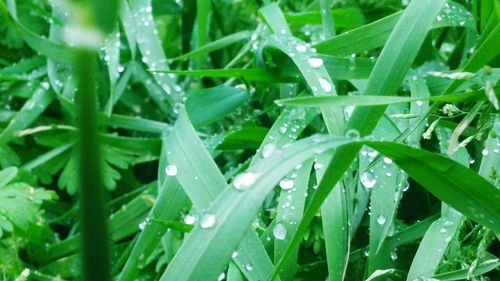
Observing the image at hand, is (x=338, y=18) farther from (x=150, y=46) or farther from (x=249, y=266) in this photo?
(x=249, y=266)

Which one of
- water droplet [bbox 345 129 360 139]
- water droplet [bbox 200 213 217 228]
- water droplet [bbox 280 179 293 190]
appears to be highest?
water droplet [bbox 345 129 360 139]

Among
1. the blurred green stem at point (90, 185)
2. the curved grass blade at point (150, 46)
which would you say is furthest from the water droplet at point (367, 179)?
the blurred green stem at point (90, 185)

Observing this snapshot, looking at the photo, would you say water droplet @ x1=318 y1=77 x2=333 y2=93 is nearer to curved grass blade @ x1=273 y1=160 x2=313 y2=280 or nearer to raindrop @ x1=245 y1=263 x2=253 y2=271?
curved grass blade @ x1=273 y1=160 x2=313 y2=280

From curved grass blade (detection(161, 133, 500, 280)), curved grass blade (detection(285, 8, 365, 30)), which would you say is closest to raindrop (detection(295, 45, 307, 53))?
curved grass blade (detection(285, 8, 365, 30))

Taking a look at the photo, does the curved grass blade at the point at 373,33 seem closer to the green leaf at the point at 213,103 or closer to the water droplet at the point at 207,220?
the green leaf at the point at 213,103

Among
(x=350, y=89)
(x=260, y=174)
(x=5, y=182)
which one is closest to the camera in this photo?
(x=260, y=174)

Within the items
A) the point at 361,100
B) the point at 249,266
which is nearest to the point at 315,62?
the point at 361,100

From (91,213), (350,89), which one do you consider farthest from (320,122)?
(91,213)

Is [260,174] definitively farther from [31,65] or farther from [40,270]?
[31,65]
